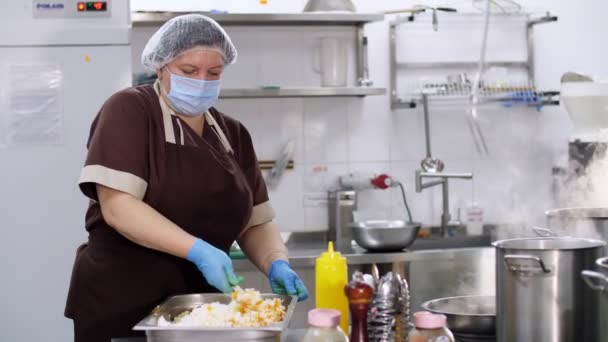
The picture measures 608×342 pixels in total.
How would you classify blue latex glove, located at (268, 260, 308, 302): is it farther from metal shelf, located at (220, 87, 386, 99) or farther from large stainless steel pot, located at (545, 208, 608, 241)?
metal shelf, located at (220, 87, 386, 99)

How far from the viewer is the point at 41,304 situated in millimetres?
3164

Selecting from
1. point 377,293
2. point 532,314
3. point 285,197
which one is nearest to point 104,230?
point 377,293

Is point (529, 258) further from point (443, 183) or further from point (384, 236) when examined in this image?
point (443, 183)

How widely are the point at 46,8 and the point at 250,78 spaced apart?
47.2 inches

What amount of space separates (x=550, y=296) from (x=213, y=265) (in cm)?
83

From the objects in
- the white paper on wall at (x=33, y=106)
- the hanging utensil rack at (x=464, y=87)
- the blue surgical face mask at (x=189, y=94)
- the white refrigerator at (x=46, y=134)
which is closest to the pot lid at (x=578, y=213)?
the blue surgical face mask at (x=189, y=94)

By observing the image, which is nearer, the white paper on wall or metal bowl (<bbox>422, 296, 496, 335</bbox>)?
metal bowl (<bbox>422, 296, 496, 335</bbox>)

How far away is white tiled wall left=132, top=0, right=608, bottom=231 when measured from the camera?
410cm

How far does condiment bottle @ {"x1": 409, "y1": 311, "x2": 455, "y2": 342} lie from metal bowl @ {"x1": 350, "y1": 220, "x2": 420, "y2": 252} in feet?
6.62

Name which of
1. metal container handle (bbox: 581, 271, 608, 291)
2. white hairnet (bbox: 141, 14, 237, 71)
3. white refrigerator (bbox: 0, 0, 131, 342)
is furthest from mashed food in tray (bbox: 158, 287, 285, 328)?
white refrigerator (bbox: 0, 0, 131, 342)

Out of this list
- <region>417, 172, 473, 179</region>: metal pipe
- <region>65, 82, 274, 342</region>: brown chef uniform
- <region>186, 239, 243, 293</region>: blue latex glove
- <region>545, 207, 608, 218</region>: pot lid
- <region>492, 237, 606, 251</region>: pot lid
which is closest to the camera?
<region>492, 237, 606, 251</region>: pot lid

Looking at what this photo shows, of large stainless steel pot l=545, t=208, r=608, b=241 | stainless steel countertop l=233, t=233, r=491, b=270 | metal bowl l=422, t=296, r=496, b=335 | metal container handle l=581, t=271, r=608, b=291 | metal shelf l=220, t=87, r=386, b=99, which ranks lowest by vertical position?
Answer: stainless steel countertop l=233, t=233, r=491, b=270

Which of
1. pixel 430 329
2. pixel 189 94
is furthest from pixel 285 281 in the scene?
pixel 430 329

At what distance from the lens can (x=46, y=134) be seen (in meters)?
3.17
